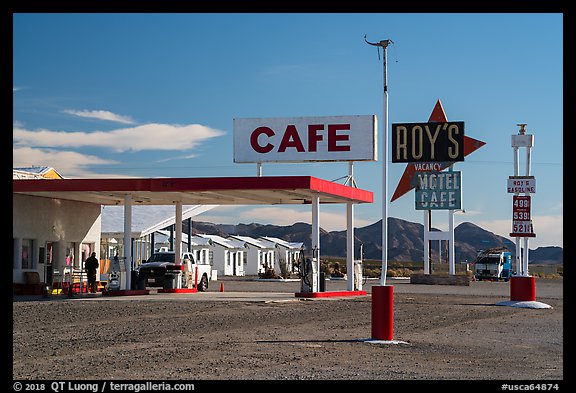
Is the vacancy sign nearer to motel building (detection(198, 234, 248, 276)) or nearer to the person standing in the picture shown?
the person standing

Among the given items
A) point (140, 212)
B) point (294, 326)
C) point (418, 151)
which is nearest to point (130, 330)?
point (294, 326)

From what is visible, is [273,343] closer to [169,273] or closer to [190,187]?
[190,187]

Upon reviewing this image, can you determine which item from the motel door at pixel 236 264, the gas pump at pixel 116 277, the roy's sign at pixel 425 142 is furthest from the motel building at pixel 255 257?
the roy's sign at pixel 425 142

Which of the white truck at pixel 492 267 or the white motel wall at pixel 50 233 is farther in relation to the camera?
the white truck at pixel 492 267

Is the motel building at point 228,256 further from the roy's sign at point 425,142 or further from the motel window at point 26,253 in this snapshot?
the roy's sign at point 425,142

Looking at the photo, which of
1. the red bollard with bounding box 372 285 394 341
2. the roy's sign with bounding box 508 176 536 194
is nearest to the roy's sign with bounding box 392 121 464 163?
the red bollard with bounding box 372 285 394 341

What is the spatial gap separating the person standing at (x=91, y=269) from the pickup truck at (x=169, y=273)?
5.87 ft

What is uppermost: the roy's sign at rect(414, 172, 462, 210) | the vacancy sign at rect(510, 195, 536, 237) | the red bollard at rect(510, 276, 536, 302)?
the roy's sign at rect(414, 172, 462, 210)

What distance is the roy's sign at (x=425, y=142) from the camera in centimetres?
1745

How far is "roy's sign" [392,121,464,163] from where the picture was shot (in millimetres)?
17453

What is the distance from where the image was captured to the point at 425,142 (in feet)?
57.6

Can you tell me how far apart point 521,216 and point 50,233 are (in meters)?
18.0

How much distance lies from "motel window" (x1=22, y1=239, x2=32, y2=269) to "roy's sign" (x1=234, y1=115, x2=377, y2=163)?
28.4 ft
